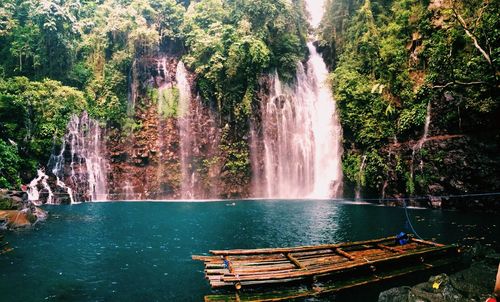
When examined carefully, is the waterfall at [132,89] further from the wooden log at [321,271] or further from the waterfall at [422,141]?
the wooden log at [321,271]

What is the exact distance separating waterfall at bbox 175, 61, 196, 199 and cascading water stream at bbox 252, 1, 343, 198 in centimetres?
742

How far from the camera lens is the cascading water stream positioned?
1431 inches

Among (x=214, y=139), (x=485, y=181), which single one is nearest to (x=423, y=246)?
(x=485, y=181)

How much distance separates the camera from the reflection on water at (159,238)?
11.1 metres

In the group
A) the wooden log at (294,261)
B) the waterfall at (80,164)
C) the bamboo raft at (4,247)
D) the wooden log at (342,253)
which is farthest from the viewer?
the waterfall at (80,164)

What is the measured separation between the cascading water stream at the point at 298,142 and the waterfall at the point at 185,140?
7.42m

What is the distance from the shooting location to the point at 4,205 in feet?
68.4

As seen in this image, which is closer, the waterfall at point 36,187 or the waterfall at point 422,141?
the waterfall at point 422,141

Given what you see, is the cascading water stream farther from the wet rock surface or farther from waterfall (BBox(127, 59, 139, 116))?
the wet rock surface

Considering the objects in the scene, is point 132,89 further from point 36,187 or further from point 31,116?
point 36,187

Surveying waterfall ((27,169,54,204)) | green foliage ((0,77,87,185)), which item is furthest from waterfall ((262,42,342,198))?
waterfall ((27,169,54,204))

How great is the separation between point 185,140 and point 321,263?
93.7ft

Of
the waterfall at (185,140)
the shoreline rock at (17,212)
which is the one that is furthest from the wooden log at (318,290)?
the waterfall at (185,140)

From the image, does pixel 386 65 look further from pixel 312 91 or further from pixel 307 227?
pixel 307 227
